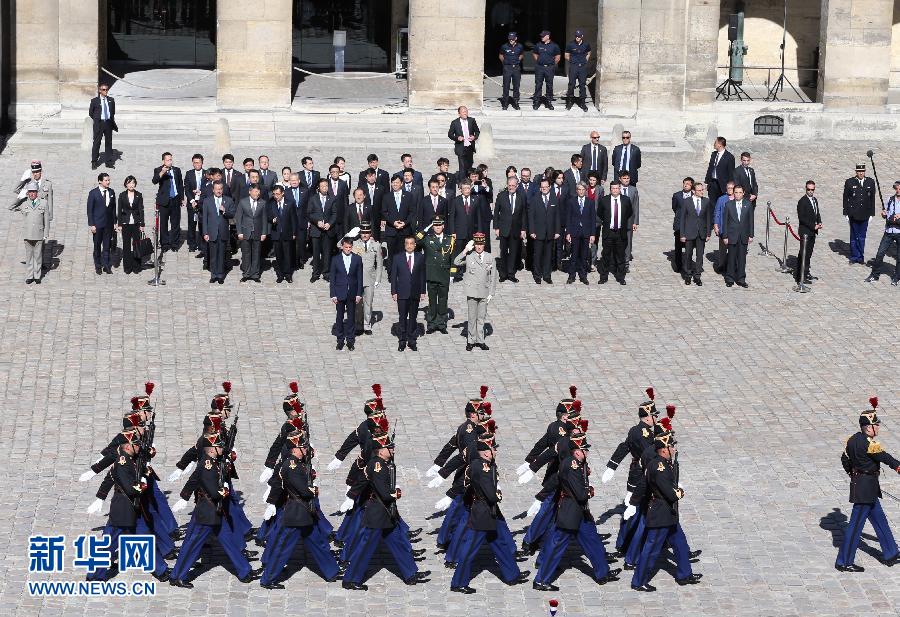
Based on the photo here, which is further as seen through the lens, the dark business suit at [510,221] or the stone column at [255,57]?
the stone column at [255,57]

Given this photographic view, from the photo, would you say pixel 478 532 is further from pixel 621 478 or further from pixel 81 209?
pixel 81 209

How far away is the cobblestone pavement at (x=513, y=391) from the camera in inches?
675

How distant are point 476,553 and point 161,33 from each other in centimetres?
3118

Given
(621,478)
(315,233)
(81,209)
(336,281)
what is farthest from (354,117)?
(621,478)

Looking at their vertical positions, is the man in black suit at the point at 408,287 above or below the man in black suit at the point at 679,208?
below

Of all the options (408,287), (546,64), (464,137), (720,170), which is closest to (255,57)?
(546,64)

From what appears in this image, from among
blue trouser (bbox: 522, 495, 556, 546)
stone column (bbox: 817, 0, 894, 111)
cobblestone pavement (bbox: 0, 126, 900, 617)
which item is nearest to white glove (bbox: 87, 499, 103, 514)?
cobblestone pavement (bbox: 0, 126, 900, 617)

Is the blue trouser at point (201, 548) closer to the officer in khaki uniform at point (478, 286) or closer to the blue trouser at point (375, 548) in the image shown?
the blue trouser at point (375, 548)

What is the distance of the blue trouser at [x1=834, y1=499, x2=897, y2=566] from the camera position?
697 inches

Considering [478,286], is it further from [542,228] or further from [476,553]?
[476,553]

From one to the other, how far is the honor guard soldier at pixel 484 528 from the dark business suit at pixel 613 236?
34.2ft

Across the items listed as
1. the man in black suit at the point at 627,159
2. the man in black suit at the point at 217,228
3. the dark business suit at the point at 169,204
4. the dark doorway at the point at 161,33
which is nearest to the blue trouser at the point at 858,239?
the man in black suit at the point at 627,159

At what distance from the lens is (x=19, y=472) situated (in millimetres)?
19703

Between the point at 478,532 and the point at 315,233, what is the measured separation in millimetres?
10625
